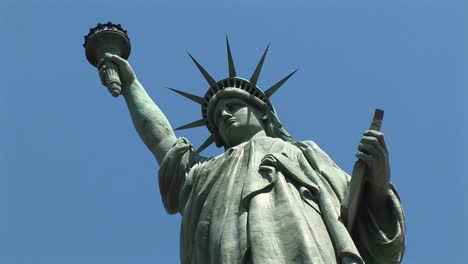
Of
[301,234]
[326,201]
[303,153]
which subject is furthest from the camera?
[303,153]

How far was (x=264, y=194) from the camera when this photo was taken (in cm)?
1123

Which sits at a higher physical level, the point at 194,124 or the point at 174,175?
the point at 194,124

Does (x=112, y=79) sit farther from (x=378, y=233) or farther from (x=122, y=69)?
(x=378, y=233)

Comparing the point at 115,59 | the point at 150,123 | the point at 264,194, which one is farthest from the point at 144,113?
the point at 264,194

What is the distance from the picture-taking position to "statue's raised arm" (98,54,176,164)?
1326cm

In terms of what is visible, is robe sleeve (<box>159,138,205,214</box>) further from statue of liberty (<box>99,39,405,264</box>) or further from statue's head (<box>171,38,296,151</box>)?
statue's head (<box>171,38,296,151</box>)

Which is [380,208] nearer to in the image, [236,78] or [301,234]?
[301,234]

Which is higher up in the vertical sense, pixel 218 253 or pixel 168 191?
pixel 168 191

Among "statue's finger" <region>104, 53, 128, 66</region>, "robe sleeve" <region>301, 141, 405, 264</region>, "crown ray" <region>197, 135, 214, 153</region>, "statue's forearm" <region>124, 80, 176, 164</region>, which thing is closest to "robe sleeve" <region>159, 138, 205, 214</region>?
"statue's forearm" <region>124, 80, 176, 164</region>

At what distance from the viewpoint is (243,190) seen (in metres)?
11.3

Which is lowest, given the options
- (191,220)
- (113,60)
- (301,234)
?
(301,234)

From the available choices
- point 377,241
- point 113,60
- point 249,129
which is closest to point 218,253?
point 377,241

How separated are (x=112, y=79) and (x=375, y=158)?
3.76 metres

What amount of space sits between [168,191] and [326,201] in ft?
6.65
